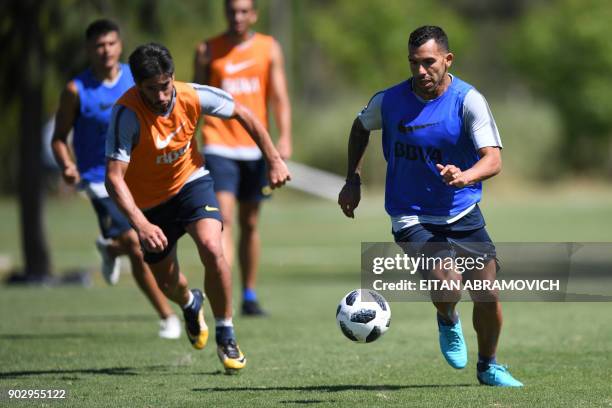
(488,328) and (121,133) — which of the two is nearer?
(488,328)

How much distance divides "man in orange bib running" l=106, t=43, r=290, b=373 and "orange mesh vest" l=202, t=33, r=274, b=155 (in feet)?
9.54

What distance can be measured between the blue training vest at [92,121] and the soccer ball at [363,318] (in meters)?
3.36

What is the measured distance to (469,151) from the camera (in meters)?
6.91

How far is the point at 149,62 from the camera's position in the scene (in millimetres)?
7125

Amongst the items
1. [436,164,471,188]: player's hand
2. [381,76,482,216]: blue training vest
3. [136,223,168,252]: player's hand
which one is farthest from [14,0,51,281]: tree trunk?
[436,164,471,188]: player's hand

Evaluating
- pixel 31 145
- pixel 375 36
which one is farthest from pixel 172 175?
pixel 375 36

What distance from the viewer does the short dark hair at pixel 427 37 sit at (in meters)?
6.75

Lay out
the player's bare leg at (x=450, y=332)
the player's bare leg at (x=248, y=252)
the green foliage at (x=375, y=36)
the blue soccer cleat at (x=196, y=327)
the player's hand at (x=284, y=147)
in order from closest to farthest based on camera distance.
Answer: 1. the player's bare leg at (x=450, y=332)
2. the blue soccer cleat at (x=196, y=327)
3. the player's hand at (x=284, y=147)
4. the player's bare leg at (x=248, y=252)
5. the green foliage at (x=375, y=36)

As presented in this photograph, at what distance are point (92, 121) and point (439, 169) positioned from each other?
3917 mm

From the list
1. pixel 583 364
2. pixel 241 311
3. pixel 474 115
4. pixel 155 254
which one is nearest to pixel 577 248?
pixel 583 364

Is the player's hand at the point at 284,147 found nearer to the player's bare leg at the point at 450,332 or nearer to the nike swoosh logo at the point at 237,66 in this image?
the nike swoosh logo at the point at 237,66

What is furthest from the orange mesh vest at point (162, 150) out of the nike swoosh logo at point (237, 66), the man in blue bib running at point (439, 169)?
the nike swoosh logo at point (237, 66)

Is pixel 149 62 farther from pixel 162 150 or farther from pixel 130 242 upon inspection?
pixel 130 242

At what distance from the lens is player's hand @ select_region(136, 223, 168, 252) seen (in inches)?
276
